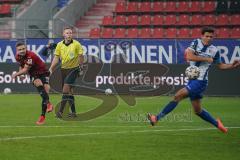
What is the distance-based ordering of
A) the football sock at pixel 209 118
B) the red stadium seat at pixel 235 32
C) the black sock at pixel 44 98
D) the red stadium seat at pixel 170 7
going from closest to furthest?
the football sock at pixel 209 118
the black sock at pixel 44 98
the red stadium seat at pixel 235 32
the red stadium seat at pixel 170 7

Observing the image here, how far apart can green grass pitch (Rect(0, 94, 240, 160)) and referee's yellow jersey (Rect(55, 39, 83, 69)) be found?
4.78 feet

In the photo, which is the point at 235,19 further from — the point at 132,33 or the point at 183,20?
the point at 132,33

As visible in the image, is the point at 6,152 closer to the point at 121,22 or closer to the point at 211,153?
the point at 211,153

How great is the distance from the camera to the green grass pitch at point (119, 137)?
11375 mm

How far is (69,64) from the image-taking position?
18.0m

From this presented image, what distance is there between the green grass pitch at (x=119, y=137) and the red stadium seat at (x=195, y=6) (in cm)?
1281

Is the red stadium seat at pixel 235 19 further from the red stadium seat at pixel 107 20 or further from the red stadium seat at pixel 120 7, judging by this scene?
the red stadium seat at pixel 107 20

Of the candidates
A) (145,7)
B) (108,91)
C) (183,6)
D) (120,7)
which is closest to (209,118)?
(108,91)

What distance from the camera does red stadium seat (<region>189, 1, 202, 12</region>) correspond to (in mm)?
32966

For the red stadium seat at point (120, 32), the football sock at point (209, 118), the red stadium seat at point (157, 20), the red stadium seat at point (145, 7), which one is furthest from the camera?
the red stadium seat at point (145, 7)

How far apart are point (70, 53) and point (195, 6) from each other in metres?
16.3

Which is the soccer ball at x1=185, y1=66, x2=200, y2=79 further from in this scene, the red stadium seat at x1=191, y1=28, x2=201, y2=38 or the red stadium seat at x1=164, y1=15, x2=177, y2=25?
the red stadium seat at x1=164, y1=15, x2=177, y2=25

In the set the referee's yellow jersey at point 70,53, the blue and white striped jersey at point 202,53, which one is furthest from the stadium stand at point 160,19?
the blue and white striped jersey at point 202,53

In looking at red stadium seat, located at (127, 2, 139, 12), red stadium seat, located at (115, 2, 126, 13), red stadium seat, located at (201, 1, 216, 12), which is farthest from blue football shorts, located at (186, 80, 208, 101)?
red stadium seat, located at (115, 2, 126, 13)
